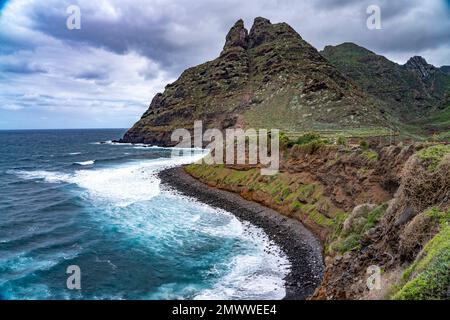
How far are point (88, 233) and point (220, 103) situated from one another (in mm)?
107593

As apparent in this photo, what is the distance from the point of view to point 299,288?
2259 cm

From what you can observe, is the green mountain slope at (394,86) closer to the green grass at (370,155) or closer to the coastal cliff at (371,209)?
the coastal cliff at (371,209)

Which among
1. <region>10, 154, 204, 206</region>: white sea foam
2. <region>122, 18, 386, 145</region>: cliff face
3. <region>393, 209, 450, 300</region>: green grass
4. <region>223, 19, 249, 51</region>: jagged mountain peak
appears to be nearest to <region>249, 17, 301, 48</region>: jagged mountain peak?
<region>122, 18, 386, 145</region>: cliff face

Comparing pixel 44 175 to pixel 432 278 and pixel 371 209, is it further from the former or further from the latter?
pixel 432 278

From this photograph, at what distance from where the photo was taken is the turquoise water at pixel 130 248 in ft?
76.6

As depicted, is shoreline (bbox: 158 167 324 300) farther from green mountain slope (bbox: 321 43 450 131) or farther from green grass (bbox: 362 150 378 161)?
green mountain slope (bbox: 321 43 450 131)

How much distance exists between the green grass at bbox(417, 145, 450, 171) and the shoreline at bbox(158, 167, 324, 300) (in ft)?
35.4

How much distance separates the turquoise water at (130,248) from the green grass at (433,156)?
38.4 feet

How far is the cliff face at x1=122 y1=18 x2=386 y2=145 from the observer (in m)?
104

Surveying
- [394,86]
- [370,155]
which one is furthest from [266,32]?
[370,155]

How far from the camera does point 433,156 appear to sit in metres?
16.8

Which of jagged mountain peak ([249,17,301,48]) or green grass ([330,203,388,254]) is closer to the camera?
green grass ([330,203,388,254])

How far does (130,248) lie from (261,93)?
354 ft
